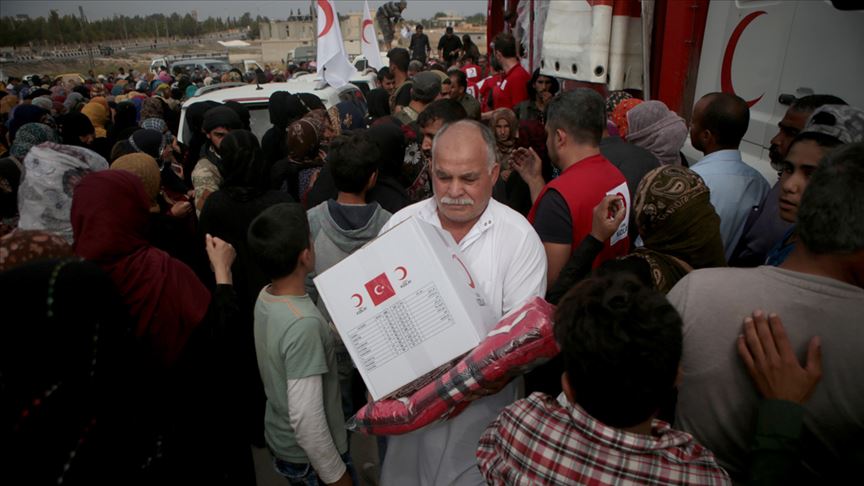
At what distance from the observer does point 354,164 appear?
8.45 ft

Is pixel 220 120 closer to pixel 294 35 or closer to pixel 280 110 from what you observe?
pixel 280 110

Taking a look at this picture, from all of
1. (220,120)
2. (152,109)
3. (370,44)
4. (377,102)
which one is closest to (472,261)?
(220,120)

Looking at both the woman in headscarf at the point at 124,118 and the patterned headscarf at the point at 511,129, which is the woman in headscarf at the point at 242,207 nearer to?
the patterned headscarf at the point at 511,129

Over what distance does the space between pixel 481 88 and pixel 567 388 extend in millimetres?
6893

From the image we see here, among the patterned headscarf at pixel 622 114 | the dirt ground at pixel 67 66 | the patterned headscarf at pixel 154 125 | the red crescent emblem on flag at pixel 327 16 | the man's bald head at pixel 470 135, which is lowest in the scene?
the dirt ground at pixel 67 66

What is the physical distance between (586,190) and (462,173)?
77 cm

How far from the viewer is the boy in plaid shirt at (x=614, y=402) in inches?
43.8

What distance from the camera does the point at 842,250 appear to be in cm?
129

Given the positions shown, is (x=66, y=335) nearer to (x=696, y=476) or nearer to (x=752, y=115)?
(x=696, y=476)

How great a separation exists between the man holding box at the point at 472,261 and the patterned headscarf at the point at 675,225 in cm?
44

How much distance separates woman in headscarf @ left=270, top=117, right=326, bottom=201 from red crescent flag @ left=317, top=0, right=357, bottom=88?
324cm

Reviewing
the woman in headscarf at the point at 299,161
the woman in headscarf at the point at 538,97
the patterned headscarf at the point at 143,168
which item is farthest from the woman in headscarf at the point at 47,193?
Result: the woman in headscarf at the point at 538,97

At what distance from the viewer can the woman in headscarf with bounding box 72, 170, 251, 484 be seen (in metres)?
1.99

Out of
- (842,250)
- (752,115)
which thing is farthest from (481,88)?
(842,250)
